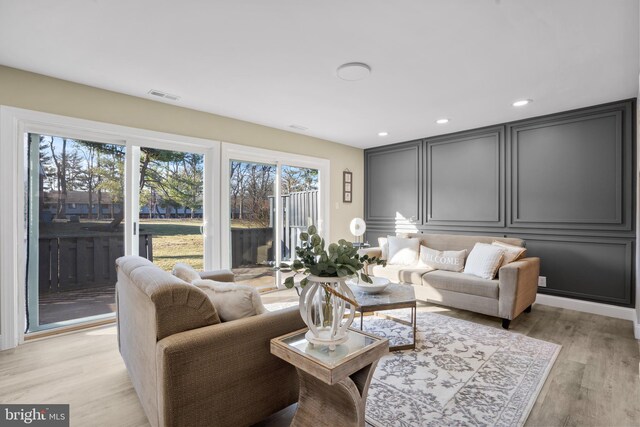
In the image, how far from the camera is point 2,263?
2541 millimetres

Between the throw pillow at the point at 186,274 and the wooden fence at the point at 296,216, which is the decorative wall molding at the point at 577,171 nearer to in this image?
the wooden fence at the point at 296,216

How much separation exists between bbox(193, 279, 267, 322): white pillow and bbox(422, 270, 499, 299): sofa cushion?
2493mm

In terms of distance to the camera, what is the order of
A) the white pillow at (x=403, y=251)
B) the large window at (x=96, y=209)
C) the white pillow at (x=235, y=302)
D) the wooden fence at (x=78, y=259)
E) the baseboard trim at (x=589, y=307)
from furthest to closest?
the white pillow at (x=403, y=251)
the baseboard trim at (x=589, y=307)
the wooden fence at (x=78, y=259)
the large window at (x=96, y=209)
the white pillow at (x=235, y=302)

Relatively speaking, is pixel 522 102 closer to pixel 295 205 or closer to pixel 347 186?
pixel 347 186

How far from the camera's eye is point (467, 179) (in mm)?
4496

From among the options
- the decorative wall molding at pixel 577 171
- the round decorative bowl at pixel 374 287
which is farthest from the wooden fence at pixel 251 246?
the decorative wall molding at pixel 577 171

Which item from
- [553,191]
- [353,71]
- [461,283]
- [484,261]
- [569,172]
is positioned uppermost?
[353,71]

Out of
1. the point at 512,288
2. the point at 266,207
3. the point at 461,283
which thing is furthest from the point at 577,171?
the point at 266,207

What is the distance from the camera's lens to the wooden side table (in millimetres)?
1260

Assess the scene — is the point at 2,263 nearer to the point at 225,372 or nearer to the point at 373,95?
the point at 225,372

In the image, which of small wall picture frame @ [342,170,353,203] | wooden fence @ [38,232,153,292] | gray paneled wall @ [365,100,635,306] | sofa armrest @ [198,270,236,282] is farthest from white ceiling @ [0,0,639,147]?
small wall picture frame @ [342,170,353,203]

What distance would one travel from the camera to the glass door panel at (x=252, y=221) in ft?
13.5

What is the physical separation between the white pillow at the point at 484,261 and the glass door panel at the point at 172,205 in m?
3.17

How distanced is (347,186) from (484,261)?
267 centimetres
